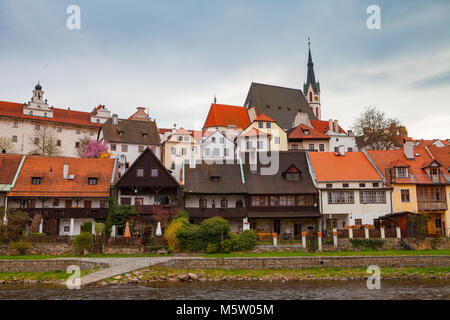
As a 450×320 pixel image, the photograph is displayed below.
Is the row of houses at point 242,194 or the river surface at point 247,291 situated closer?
the river surface at point 247,291

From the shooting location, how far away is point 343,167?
2020 inches

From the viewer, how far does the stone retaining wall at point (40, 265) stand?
32.5 meters

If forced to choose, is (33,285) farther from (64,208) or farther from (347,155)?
(347,155)

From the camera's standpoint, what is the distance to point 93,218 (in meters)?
46.9

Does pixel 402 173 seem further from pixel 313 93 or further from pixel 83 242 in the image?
pixel 313 93

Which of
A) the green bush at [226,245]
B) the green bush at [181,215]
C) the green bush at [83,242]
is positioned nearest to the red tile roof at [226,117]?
the green bush at [181,215]

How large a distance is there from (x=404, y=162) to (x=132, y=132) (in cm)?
4648

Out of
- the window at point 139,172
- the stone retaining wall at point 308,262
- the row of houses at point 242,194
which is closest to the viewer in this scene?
the stone retaining wall at point 308,262

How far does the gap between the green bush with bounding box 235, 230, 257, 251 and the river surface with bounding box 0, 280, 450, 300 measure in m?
8.09

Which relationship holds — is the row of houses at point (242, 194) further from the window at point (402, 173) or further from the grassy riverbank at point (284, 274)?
the grassy riverbank at point (284, 274)

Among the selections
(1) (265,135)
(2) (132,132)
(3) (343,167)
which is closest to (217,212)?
(3) (343,167)

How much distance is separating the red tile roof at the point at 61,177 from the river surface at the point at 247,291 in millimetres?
18778

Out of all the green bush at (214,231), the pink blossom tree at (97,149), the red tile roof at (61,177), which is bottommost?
the green bush at (214,231)
